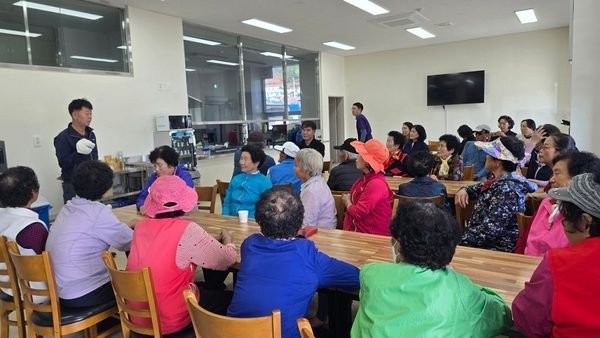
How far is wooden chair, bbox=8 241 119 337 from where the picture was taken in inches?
75.3

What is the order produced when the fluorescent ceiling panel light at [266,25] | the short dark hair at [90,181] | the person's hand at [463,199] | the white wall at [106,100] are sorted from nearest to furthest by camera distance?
the short dark hair at [90,181] → the person's hand at [463,199] → the white wall at [106,100] → the fluorescent ceiling panel light at [266,25]

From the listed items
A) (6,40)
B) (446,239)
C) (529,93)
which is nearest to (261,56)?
(6,40)

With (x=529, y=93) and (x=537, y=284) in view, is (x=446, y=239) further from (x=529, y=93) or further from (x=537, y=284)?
(x=529, y=93)

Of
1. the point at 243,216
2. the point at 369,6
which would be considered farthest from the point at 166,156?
the point at 369,6

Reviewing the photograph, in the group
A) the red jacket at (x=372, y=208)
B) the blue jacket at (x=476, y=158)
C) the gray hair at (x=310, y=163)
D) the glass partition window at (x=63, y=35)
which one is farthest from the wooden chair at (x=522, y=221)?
the glass partition window at (x=63, y=35)

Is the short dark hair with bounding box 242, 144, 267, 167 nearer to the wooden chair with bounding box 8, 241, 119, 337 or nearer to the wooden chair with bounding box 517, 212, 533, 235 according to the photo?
the wooden chair with bounding box 8, 241, 119, 337

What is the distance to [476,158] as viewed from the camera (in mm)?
5566

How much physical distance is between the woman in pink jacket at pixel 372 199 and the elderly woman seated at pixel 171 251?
1130 millimetres

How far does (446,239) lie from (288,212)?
0.65 meters

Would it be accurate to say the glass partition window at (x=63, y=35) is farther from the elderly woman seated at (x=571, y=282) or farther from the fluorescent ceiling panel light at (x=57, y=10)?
the elderly woman seated at (x=571, y=282)

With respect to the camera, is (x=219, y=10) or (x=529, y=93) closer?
(x=219, y=10)

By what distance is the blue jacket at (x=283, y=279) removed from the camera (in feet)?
4.93

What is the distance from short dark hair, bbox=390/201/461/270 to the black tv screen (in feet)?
31.0

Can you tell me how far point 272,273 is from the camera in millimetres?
1517
